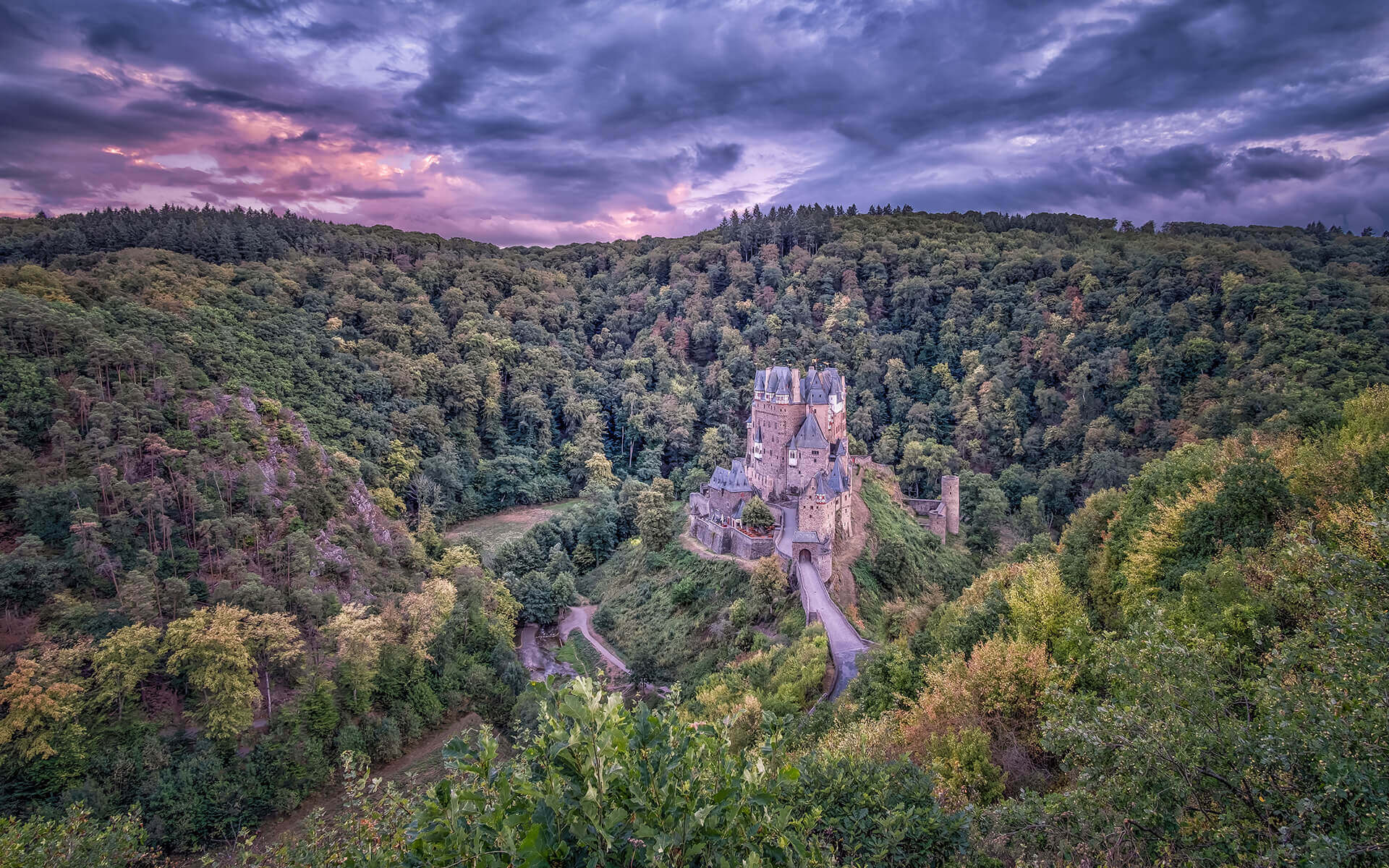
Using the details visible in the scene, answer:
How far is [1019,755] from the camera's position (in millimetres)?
15297

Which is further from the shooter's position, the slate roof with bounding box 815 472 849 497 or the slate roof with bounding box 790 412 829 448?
the slate roof with bounding box 790 412 829 448

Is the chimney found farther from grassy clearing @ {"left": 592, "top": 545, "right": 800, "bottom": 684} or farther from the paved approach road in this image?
grassy clearing @ {"left": 592, "top": 545, "right": 800, "bottom": 684}

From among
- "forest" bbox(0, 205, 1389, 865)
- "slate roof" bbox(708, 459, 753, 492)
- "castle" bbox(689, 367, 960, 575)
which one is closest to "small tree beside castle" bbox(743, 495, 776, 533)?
"castle" bbox(689, 367, 960, 575)

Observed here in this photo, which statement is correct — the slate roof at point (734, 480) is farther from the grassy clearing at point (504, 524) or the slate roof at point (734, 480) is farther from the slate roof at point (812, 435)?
the grassy clearing at point (504, 524)

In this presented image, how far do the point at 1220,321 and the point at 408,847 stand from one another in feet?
286

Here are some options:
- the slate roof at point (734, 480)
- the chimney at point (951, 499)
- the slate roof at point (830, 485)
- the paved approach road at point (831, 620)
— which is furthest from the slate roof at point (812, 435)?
the chimney at point (951, 499)

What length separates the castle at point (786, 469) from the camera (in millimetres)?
42906

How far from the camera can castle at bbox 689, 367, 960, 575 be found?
141 feet

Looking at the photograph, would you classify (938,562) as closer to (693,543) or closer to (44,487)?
(693,543)

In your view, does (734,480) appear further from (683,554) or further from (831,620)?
(831,620)

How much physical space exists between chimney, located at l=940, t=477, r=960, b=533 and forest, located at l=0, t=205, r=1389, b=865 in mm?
2482

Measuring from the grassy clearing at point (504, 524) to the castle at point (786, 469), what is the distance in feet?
68.0

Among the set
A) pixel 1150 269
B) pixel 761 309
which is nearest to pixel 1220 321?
pixel 1150 269

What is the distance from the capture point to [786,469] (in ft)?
156
